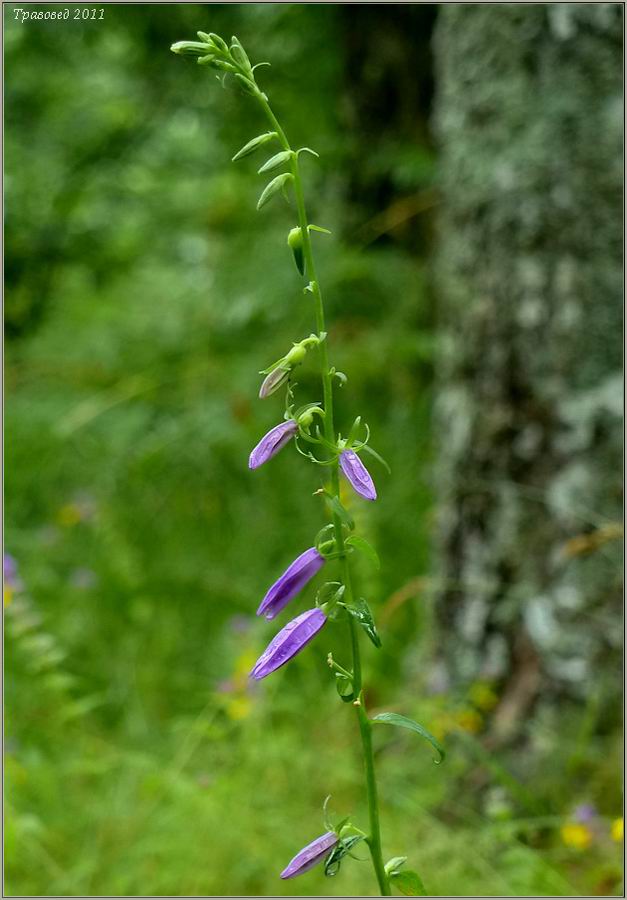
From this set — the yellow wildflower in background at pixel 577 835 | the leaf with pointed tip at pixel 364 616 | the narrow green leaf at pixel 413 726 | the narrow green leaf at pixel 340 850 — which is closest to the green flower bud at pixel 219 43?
the leaf with pointed tip at pixel 364 616

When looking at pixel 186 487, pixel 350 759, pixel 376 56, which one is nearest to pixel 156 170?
pixel 376 56

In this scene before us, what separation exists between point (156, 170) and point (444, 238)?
169 centimetres

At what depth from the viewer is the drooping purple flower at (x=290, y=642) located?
1.00 m

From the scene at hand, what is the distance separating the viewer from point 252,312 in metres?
3.24

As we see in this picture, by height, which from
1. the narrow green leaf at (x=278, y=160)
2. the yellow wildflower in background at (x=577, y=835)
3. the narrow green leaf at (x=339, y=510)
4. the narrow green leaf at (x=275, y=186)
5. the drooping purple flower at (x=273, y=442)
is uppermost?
the narrow green leaf at (x=278, y=160)

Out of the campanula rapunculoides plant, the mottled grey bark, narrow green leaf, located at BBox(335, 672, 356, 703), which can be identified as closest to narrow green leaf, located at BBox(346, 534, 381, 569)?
the campanula rapunculoides plant

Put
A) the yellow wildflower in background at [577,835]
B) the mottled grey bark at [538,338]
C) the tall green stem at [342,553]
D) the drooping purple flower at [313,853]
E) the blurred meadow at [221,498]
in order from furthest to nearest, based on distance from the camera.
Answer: the mottled grey bark at [538,338] < the blurred meadow at [221,498] < the yellow wildflower in background at [577,835] < the drooping purple flower at [313,853] < the tall green stem at [342,553]

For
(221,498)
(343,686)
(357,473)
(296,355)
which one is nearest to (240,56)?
(296,355)

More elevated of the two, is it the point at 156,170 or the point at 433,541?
the point at 156,170

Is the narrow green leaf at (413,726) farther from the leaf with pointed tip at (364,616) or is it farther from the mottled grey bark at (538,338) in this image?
the mottled grey bark at (538,338)

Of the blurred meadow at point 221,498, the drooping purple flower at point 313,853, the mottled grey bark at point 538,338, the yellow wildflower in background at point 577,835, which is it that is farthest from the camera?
the mottled grey bark at point 538,338

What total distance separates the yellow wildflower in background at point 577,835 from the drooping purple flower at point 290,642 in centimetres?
128

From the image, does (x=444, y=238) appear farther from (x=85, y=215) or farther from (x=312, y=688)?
(x=85, y=215)

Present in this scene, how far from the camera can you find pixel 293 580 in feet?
3.43
